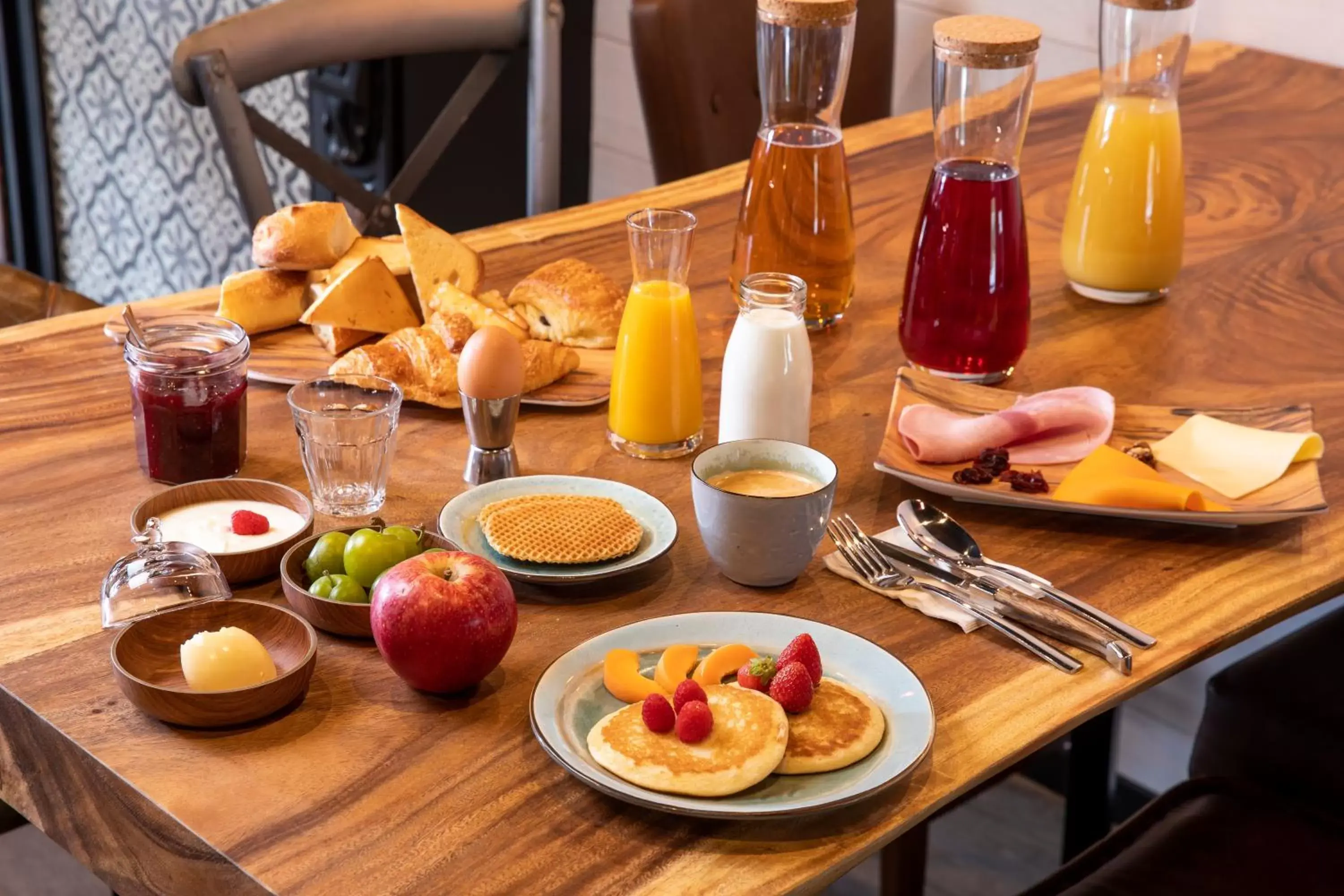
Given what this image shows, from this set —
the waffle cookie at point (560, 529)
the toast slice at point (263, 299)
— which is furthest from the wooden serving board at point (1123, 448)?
the toast slice at point (263, 299)

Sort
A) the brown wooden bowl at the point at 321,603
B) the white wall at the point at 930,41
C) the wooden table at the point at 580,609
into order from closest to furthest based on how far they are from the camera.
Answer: the wooden table at the point at 580,609
the brown wooden bowl at the point at 321,603
the white wall at the point at 930,41

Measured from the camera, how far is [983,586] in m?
1.00

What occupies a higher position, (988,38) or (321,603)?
(988,38)

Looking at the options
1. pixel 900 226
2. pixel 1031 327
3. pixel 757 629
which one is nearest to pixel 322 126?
pixel 900 226

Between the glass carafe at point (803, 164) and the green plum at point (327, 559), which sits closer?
the green plum at point (327, 559)

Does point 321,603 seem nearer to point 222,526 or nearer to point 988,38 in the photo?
point 222,526

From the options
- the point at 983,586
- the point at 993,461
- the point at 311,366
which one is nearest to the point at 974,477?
the point at 993,461

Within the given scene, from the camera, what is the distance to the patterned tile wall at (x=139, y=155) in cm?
318

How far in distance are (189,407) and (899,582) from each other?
515 mm

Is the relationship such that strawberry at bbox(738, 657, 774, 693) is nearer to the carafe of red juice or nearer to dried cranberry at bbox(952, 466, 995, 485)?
dried cranberry at bbox(952, 466, 995, 485)

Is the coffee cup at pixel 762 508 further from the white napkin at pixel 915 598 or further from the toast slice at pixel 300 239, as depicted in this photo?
the toast slice at pixel 300 239

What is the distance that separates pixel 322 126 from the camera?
3068 mm

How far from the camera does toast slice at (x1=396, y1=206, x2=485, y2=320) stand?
4.43ft

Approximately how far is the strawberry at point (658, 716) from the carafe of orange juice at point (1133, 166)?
867 millimetres
